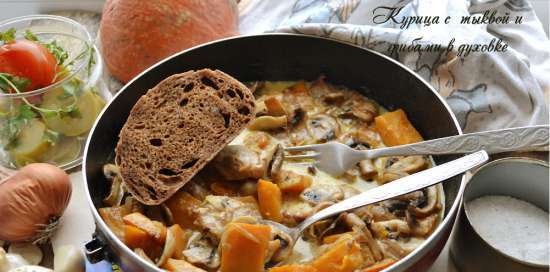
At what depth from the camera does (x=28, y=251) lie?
1.85 metres

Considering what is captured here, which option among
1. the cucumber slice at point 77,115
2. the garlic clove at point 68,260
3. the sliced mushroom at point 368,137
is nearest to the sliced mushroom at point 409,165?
the sliced mushroom at point 368,137

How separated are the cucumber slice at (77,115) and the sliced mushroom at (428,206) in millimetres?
1114

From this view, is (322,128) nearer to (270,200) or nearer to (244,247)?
(270,200)

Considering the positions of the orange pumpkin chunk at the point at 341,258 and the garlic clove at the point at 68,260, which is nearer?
the orange pumpkin chunk at the point at 341,258

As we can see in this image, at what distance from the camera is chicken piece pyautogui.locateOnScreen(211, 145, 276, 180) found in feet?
5.69

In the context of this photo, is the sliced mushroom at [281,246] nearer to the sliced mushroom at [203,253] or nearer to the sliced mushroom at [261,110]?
the sliced mushroom at [203,253]

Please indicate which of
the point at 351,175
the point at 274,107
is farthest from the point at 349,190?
the point at 274,107

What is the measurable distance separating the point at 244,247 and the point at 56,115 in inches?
36.3

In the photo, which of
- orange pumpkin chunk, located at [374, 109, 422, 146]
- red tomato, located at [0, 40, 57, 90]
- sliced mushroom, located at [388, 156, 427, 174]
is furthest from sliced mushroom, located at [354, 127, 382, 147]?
red tomato, located at [0, 40, 57, 90]

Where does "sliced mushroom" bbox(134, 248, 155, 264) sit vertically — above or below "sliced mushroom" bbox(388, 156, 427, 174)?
below

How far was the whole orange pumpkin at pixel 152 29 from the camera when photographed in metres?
2.22

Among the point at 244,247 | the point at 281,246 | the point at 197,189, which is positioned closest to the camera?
the point at 244,247

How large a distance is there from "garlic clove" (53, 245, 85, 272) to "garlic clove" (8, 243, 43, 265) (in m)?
0.08

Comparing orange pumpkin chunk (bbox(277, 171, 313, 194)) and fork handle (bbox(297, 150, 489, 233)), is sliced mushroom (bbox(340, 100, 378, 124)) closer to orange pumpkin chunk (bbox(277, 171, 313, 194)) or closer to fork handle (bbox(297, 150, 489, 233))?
orange pumpkin chunk (bbox(277, 171, 313, 194))
